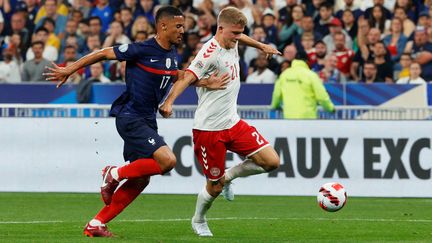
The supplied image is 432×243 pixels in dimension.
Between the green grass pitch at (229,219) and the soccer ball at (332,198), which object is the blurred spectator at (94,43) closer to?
the green grass pitch at (229,219)

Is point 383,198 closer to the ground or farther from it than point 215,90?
closer to the ground

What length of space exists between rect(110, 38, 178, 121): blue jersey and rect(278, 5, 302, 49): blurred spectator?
1179cm

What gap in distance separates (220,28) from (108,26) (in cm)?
1298

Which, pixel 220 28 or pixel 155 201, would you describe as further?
pixel 155 201

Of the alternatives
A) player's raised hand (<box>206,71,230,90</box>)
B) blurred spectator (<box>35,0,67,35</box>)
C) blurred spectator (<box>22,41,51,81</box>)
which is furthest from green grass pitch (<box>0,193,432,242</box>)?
blurred spectator (<box>35,0,67,35</box>)

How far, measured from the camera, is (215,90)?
42.7ft

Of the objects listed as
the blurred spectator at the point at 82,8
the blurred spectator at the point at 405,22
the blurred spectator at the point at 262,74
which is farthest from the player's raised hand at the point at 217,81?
the blurred spectator at the point at 82,8

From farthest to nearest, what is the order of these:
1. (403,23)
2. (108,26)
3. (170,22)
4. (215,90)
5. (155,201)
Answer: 1. (108,26)
2. (403,23)
3. (155,201)
4. (215,90)
5. (170,22)

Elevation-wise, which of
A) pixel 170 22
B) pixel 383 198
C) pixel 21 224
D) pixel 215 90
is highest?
pixel 170 22

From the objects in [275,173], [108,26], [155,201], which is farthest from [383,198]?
[108,26]

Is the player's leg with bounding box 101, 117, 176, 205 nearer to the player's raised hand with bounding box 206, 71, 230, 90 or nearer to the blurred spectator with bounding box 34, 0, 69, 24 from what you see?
the player's raised hand with bounding box 206, 71, 230, 90

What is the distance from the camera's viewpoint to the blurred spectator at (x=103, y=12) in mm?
25797

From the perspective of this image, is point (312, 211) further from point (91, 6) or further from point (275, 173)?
point (91, 6)

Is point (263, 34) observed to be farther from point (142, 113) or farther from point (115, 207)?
point (115, 207)
